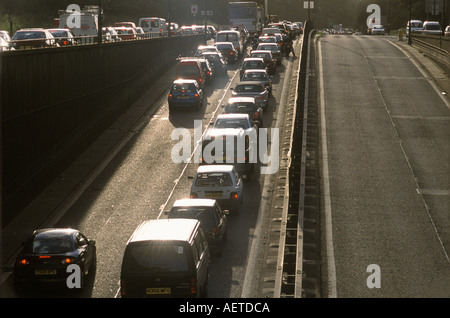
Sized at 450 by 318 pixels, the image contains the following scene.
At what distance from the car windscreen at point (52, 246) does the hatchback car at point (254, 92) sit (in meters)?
24.5

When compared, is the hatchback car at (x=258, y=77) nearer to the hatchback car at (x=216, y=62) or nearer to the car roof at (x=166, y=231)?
the hatchback car at (x=216, y=62)

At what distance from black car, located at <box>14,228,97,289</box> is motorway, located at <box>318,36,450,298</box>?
6104mm

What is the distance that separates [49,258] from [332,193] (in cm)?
1355

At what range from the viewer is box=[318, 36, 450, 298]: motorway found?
2152 cm

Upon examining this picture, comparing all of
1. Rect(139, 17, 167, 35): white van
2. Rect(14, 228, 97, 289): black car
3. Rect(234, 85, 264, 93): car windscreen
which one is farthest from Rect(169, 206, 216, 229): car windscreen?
Rect(139, 17, 167, 35): white van

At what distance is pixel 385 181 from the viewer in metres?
31.8

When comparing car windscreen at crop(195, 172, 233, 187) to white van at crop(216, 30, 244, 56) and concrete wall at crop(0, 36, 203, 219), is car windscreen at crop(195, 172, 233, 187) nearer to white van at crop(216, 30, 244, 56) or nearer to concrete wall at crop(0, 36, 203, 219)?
concrete wall at crop(0, 36, 203, 219)

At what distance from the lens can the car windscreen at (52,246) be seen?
19484 mm

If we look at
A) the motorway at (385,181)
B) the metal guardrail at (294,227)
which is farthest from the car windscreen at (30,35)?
the motorway at (385,181)

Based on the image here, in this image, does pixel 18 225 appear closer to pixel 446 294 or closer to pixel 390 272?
pixel 390 272

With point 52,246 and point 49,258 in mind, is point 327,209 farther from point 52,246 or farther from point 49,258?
point 49,258

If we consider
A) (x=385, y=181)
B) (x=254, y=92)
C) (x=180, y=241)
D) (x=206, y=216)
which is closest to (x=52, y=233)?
(x=206, y=216)
